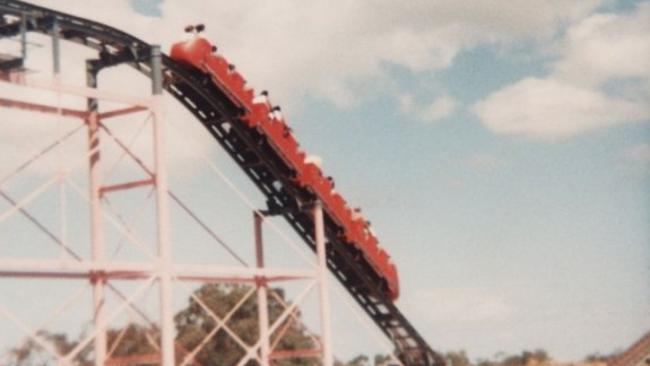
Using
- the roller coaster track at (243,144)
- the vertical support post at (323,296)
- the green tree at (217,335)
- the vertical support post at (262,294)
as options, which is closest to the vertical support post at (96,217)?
the roller coaster track at (243,144)

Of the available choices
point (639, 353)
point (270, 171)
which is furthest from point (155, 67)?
point (639, 353)

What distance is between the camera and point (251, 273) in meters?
19.7

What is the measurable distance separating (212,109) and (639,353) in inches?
428

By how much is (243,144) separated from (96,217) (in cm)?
426

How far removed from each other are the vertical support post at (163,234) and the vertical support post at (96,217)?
1328 mm

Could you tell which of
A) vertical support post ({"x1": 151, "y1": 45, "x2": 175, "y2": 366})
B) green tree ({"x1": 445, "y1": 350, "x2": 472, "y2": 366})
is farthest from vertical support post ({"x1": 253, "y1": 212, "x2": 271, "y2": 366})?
green tree ({"x1": 445, "y1": 350, "x2": 472, "y2": 366})

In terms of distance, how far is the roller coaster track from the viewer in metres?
16.6

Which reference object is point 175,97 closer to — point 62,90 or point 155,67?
point 155,67

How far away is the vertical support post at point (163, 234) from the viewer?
16.9 metres

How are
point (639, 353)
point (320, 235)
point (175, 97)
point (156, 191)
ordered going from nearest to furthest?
point (156, 191) → point (639, 353) → point (175, 97) → point (320, 235)

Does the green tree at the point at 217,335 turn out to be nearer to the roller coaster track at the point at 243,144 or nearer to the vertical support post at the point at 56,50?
the roller coaster track at the point at 243,144

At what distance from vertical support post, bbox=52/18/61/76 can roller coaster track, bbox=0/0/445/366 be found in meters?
0.09

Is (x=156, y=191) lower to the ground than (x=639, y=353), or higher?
higher

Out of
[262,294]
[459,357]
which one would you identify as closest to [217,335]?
[459,357]
